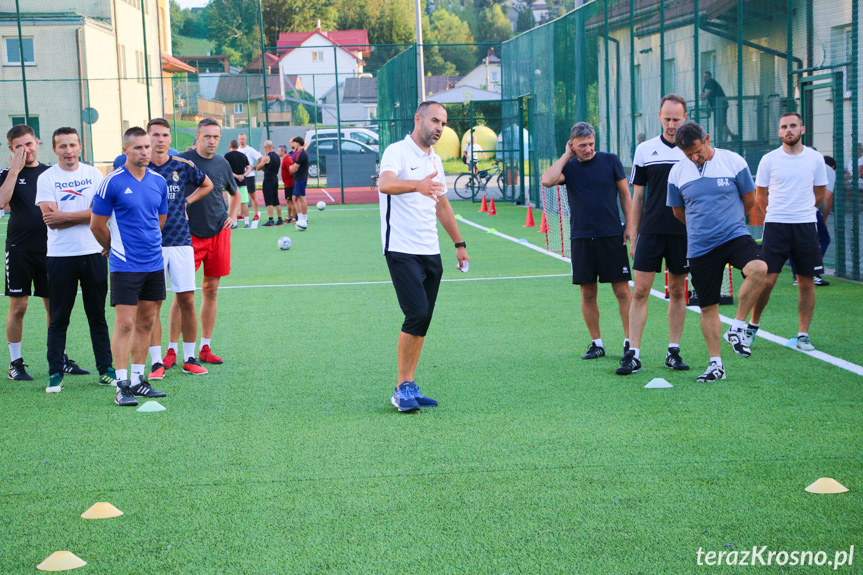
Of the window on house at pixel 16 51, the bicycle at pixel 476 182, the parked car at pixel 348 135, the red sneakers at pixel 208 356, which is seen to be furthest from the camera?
the parked car at pixel 348 135

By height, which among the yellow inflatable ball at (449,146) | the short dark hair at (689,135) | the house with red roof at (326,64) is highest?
the house with red roof at (326,64)

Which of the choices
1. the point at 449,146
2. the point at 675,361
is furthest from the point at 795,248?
the point at 449,146

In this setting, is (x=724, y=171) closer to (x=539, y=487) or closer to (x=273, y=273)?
(x=539, y=487)

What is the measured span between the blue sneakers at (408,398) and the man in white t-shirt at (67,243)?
245 centimetres

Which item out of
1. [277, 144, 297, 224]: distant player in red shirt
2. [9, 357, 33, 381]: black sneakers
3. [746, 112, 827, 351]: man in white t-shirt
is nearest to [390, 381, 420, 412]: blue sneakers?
[9, 357, 33, 381]: black sneakers

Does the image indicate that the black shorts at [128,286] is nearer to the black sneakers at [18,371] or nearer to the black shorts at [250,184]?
the black sneakers at [18,371]

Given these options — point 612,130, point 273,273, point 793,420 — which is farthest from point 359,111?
point 793,420

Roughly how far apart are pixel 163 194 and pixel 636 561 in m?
4.31

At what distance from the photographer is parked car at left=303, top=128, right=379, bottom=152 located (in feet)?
103

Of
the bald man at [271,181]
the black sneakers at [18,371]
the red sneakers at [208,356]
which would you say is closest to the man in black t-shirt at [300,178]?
the bald man at [271,181]

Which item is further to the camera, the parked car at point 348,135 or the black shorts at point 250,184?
the parked car at point 348,135

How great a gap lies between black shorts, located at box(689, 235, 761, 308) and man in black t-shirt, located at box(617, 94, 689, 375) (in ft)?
1.27

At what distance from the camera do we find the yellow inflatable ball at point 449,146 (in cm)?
4363

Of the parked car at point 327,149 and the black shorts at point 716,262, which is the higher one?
the parked car at point 327,149
